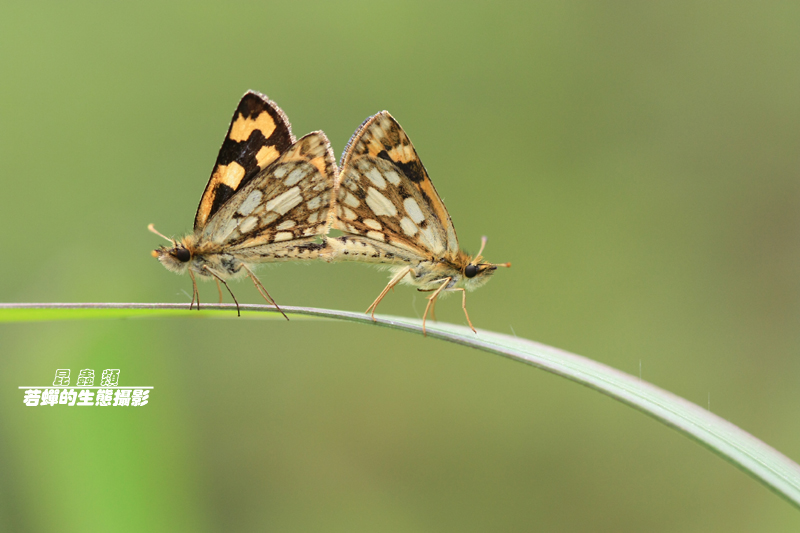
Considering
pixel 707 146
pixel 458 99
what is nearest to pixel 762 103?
pixel 707 146

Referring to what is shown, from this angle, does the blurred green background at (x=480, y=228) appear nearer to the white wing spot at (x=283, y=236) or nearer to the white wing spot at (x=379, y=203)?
the white wing spot at (x=283, y=236)

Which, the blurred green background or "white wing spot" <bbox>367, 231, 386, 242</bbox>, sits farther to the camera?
the blurred green background

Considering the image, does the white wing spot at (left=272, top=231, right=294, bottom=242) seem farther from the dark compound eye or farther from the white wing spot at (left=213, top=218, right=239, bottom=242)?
the dark compound eye

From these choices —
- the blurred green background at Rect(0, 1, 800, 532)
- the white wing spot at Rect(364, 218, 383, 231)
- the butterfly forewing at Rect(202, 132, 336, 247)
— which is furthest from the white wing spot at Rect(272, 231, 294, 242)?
the blurred green background at Rect(0, 1, 800, 532)

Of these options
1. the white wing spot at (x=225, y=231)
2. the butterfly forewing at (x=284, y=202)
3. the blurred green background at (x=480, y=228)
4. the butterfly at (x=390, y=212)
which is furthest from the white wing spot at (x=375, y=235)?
the blurred green background at (x=480, y=228)

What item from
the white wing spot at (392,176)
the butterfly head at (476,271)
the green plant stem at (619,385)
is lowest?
the green plant stem at (619,385)

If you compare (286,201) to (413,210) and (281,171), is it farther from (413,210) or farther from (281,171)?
(413,210)
